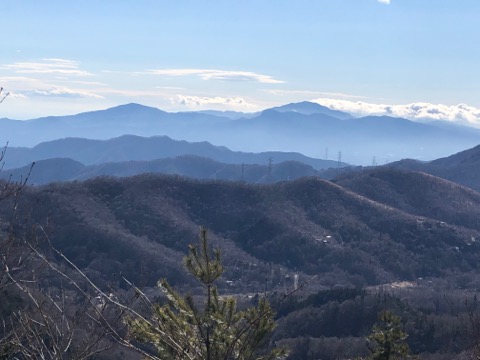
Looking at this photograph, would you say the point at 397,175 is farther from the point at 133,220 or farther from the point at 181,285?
the point at 181,285

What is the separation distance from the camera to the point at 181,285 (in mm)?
73062

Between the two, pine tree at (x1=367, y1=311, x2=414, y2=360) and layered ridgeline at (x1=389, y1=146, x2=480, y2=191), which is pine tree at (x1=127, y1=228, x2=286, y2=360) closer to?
pine tree at (x1=367, y1=311, x2=414, y2=360)

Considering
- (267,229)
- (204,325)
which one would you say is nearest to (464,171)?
(267,229)

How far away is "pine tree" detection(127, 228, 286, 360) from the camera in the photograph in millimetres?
7449

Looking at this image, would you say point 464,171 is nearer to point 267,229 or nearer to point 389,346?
point 267,229

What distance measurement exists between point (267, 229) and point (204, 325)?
303 feet

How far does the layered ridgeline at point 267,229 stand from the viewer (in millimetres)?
82438

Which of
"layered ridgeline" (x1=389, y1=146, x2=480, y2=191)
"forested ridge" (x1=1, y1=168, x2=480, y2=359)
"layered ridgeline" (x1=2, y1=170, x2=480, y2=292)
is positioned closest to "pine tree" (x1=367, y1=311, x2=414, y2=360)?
"forested ridge" (x1=1, y1=168, x2=480, y2=359)

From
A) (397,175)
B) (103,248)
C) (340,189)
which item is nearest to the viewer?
(103,248)

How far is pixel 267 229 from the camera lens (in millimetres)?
99500

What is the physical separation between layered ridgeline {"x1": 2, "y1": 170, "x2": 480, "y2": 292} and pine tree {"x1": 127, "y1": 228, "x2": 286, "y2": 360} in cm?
6593

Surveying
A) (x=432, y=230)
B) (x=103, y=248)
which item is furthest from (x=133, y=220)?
(x=432, y=230)

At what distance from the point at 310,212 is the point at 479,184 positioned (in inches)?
3282

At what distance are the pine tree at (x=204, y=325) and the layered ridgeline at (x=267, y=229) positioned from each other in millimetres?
65928
